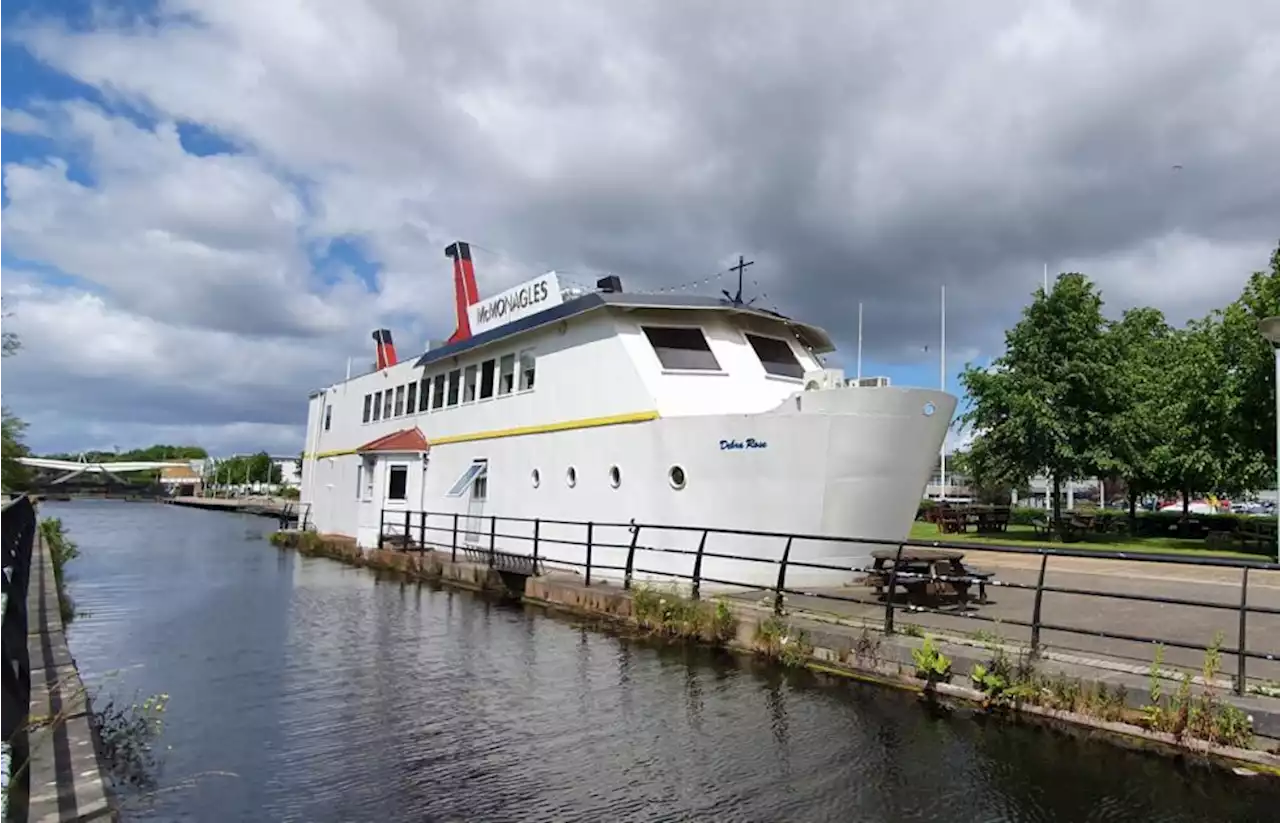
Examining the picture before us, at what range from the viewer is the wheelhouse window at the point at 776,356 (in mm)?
14877

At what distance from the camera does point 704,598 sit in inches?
440

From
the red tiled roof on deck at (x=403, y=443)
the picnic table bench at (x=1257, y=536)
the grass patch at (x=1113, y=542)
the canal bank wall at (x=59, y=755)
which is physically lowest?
the grass patch at (x=1113, y=542)

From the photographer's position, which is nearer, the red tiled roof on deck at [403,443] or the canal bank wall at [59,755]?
the canal bank wall at [59,755]

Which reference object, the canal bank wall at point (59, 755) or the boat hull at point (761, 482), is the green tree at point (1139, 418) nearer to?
the boat hull at point (761, 482)

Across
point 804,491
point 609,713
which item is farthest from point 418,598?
point 609,713

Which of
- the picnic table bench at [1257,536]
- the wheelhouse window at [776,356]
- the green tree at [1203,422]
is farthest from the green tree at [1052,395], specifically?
the wheelhouse window at [776,356]

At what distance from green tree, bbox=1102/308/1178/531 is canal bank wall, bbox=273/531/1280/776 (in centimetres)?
2215

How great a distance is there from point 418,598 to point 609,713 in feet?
26.8

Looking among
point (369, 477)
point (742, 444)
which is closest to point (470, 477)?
point (369, 477)

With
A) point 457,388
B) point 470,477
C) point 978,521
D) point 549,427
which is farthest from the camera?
point 978,521

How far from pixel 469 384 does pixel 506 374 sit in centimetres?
191

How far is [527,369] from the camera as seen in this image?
56.5 feet

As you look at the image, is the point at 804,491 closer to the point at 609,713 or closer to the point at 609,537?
the point at 609,537

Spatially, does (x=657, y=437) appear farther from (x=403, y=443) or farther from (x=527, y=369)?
(x=403, y=443)
